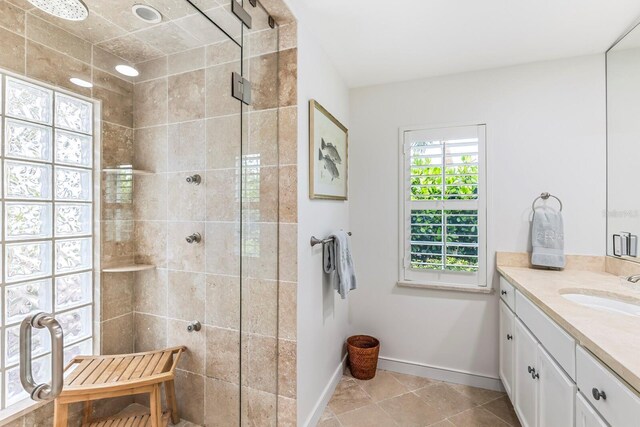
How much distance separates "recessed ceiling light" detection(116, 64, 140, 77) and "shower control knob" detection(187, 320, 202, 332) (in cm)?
108

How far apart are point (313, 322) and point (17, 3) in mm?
1833

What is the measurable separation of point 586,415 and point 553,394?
0.95 feet

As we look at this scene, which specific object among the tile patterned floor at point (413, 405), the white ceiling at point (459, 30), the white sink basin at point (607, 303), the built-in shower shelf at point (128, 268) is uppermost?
the white ceiling at point (459, 30)

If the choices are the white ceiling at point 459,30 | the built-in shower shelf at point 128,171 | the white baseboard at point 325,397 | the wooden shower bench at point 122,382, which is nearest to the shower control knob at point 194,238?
the built-in shower shelf at point 128,171

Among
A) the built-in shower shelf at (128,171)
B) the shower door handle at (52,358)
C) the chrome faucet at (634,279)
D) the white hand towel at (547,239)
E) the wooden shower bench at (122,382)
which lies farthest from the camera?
the white hand towel at (547,239)

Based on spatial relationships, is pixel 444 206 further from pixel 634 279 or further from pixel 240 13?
pixel 240 13

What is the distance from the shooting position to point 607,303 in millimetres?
1545

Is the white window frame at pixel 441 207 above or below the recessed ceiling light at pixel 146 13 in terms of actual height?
below

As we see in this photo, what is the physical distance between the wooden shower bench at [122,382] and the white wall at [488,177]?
5.43ft

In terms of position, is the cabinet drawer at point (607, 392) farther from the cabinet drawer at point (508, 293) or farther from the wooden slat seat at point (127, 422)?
the wooden slat seat at point (127, 422)

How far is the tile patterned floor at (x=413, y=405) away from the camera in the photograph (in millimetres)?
1892

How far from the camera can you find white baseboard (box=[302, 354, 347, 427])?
1.81 m

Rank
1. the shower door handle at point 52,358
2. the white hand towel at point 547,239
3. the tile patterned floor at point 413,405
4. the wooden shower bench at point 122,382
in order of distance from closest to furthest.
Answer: the shower door handle at point 52,358 → the wooden shower bench at point 122,382 → the tile patterned floor at point 413,405 → the white hand towel at point 547,239

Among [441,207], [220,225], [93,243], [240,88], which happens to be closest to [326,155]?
[240,88]
